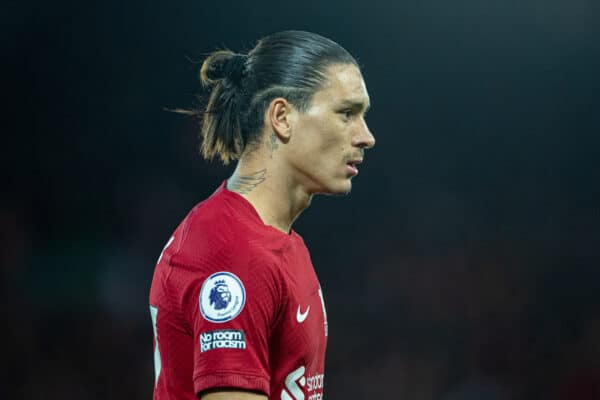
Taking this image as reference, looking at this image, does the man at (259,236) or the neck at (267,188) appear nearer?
the man at (259,236)

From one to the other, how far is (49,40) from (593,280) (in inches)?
128

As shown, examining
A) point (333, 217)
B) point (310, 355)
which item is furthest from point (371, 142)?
point (333, 217)

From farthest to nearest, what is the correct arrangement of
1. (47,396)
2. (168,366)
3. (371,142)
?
(47,396)
(371,142)
(168,366)

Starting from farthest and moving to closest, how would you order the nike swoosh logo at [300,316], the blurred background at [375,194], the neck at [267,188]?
the blurred background at [375,194] → the neck at [267,188] → the nike swoosh logo at [300,316]

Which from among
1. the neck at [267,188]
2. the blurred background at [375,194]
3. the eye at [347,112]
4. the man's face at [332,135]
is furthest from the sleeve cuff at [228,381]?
the blurred background at [375,194]

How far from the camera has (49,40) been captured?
4.14 m

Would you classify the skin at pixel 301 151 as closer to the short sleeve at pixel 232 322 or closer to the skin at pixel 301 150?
the skin at pixel 301 150

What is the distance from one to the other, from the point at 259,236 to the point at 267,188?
157 mm

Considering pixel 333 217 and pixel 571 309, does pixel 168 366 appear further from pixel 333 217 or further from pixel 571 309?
pixel 571 309

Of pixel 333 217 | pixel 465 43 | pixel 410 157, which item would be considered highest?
pixel 465 43

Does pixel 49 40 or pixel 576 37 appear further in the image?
→ pixel 576 37

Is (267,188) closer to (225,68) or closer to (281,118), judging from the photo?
(281,118)

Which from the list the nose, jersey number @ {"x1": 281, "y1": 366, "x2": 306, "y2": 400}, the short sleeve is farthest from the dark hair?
jersey number @ {"x1": 281, "y1": 366, "x2": 306, "y2": 400}

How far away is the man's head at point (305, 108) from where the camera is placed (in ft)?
5.42
